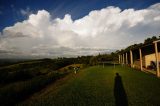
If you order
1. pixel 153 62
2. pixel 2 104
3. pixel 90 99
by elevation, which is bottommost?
pixel 2 104

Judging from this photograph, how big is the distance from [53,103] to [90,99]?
2.11 meters

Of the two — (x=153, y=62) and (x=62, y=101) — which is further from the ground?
(x=153, y=62)

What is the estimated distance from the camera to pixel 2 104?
11.1m

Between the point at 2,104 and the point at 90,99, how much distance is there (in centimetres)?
604

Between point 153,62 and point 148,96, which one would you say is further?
point 153,62

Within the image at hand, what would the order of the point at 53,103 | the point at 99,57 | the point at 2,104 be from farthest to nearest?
1. the point at 99,57
2. the point at 2,104
3. the point at 53,103

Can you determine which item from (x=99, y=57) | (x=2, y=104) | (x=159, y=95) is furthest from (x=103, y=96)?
(x=99, y=57)

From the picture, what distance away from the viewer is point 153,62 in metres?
23.8

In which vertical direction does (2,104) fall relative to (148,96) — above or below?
below

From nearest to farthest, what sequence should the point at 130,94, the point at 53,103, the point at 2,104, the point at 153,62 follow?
the point at 53,103
the point at 130,94
the point at 2,104
the point at 153,62

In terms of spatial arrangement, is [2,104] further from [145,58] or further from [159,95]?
[145,58]

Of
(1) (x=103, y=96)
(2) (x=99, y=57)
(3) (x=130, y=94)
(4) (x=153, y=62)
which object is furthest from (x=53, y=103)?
(2) (x=99, y=57)

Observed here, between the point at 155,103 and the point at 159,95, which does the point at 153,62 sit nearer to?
the point at 159,95

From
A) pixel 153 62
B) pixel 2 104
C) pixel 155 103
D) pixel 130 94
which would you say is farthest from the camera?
pixel 153 62
